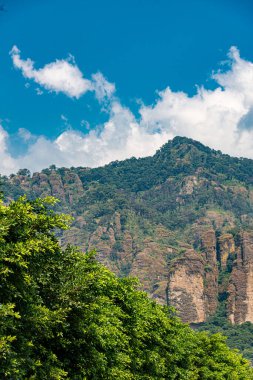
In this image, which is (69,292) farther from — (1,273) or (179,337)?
(179,337)

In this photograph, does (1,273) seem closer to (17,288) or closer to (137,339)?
(17,288)

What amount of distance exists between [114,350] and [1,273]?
15051 mm

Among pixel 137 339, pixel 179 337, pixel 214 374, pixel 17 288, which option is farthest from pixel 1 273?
pixel 214 374

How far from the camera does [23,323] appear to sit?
22.6 meters

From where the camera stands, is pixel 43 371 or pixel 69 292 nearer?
pixel 43 371

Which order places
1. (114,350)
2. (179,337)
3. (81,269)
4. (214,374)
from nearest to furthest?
(81,269) → (114,350) → (179,337) → (214,374)

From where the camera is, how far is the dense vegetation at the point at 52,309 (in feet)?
69.9

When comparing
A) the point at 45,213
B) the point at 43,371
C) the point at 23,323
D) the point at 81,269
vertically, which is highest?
the point at 45,213

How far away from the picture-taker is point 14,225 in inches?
859

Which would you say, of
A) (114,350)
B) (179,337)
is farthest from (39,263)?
(179,337)

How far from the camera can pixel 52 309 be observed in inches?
989

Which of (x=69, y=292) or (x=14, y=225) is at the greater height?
(x=14, y=225)

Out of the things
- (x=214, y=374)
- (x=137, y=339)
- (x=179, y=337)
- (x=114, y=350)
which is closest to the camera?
(x=114, y=350)

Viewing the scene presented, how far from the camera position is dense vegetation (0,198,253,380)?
21.3m
